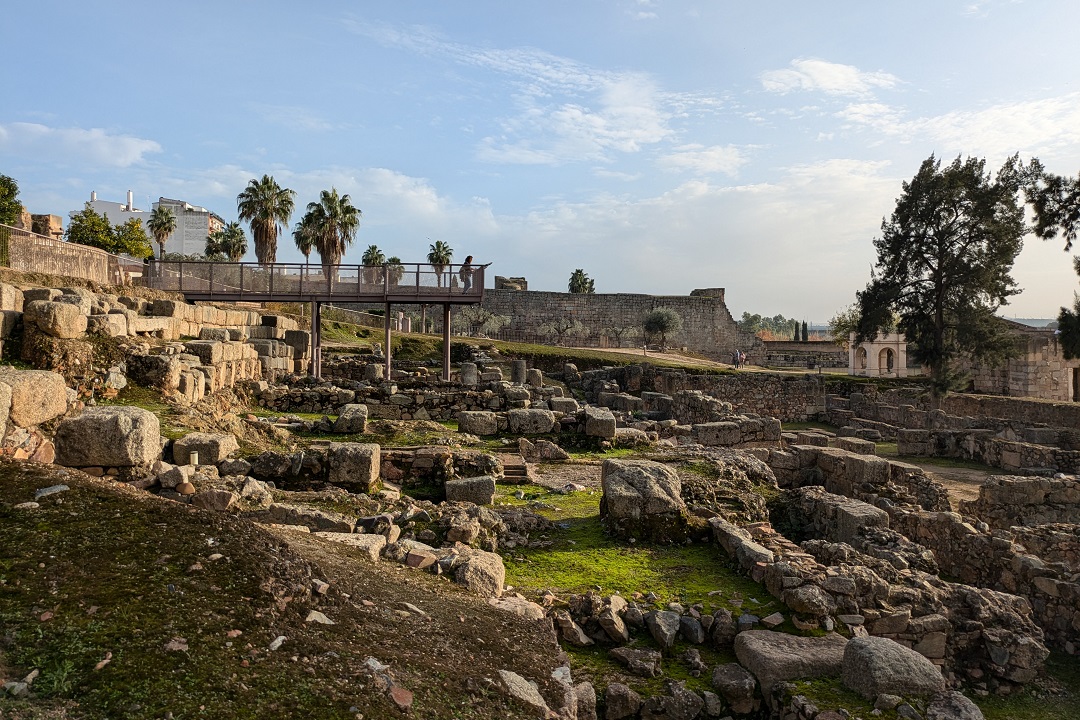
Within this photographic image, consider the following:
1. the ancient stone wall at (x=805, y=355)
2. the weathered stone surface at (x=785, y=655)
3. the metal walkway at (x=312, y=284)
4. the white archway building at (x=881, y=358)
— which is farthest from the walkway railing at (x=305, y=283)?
the ancient stone wall at (x=805, y=355)

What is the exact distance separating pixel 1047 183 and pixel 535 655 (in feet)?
92.0

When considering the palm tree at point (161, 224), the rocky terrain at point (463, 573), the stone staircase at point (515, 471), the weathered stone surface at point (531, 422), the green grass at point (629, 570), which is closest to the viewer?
the rocky terrain at point (463, 573)

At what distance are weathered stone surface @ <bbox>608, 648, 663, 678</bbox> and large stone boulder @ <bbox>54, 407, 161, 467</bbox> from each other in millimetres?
5233

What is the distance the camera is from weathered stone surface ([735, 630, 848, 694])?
203 inches

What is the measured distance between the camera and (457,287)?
73.8ft

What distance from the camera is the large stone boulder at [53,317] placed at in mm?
10297

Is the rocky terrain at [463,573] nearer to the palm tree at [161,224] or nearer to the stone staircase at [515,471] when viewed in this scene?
the stone staircase at [515,471]

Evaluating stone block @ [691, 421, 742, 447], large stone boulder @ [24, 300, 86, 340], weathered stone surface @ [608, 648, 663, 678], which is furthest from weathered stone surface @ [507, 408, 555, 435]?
weathered stone surface @ [608, 648, 663, 678]

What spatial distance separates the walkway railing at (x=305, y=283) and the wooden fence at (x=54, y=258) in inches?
58.9

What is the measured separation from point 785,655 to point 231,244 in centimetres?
5950

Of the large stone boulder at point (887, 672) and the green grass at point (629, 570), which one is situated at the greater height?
the large stone boulder at point (887, 672)

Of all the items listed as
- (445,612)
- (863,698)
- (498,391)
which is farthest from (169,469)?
(498,391)

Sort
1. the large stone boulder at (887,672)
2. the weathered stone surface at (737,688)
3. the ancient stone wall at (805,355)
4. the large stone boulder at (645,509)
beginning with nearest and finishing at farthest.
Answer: the large stone boulder at (887,672) < the weathered stone surface at (737,688) < the large stone boulder at (645,509) < the ancient stone wall at (805,355)

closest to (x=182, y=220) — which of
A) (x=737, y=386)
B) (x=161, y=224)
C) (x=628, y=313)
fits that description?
(x=161, y=224)
